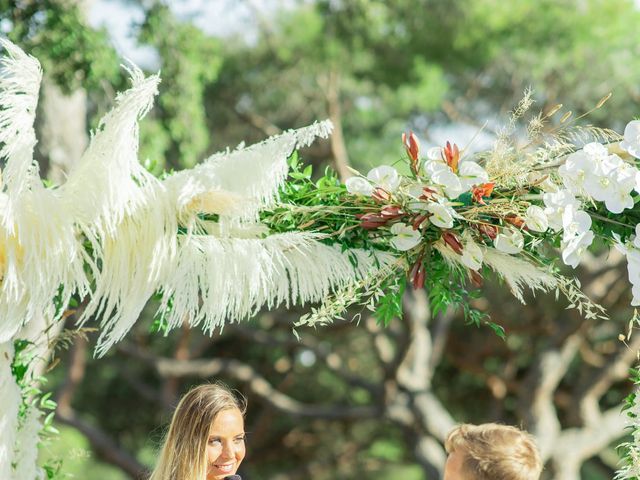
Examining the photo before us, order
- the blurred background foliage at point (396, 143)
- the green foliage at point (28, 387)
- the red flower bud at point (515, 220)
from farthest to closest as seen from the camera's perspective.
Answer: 1. the blurred background foliage at point (396, 143)
2. the green foliage at point (28, 387)
3. the red flower bud at point (515, 220)

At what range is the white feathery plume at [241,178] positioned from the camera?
3262 millimetres

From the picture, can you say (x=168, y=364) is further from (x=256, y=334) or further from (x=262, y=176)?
(x=262, y=176)

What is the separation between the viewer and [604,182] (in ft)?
10.6

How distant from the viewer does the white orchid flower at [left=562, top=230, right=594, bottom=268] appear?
10.7ft

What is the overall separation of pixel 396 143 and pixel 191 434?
11.1 metres

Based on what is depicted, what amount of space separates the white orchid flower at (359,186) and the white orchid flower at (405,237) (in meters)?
0.17

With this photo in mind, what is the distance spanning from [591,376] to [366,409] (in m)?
3.18

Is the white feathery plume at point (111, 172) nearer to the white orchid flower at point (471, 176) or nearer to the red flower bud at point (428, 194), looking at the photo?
the red flower bud at point (428, 194)

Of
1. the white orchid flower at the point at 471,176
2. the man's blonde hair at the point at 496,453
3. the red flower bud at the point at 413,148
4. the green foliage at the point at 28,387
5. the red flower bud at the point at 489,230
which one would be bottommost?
the man's blonde hair at the point at 496,453

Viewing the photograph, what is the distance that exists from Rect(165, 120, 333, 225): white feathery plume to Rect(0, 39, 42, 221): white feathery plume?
0.50 meters

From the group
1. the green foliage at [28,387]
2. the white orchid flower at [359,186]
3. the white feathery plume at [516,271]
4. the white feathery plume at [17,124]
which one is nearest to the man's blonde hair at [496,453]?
the white feathery plume at [516,271]

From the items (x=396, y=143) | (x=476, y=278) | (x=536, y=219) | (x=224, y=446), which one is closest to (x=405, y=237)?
(x=476, y=278)

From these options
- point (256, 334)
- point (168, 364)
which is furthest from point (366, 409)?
point (168, 364)

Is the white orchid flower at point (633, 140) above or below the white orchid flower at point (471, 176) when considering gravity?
above
